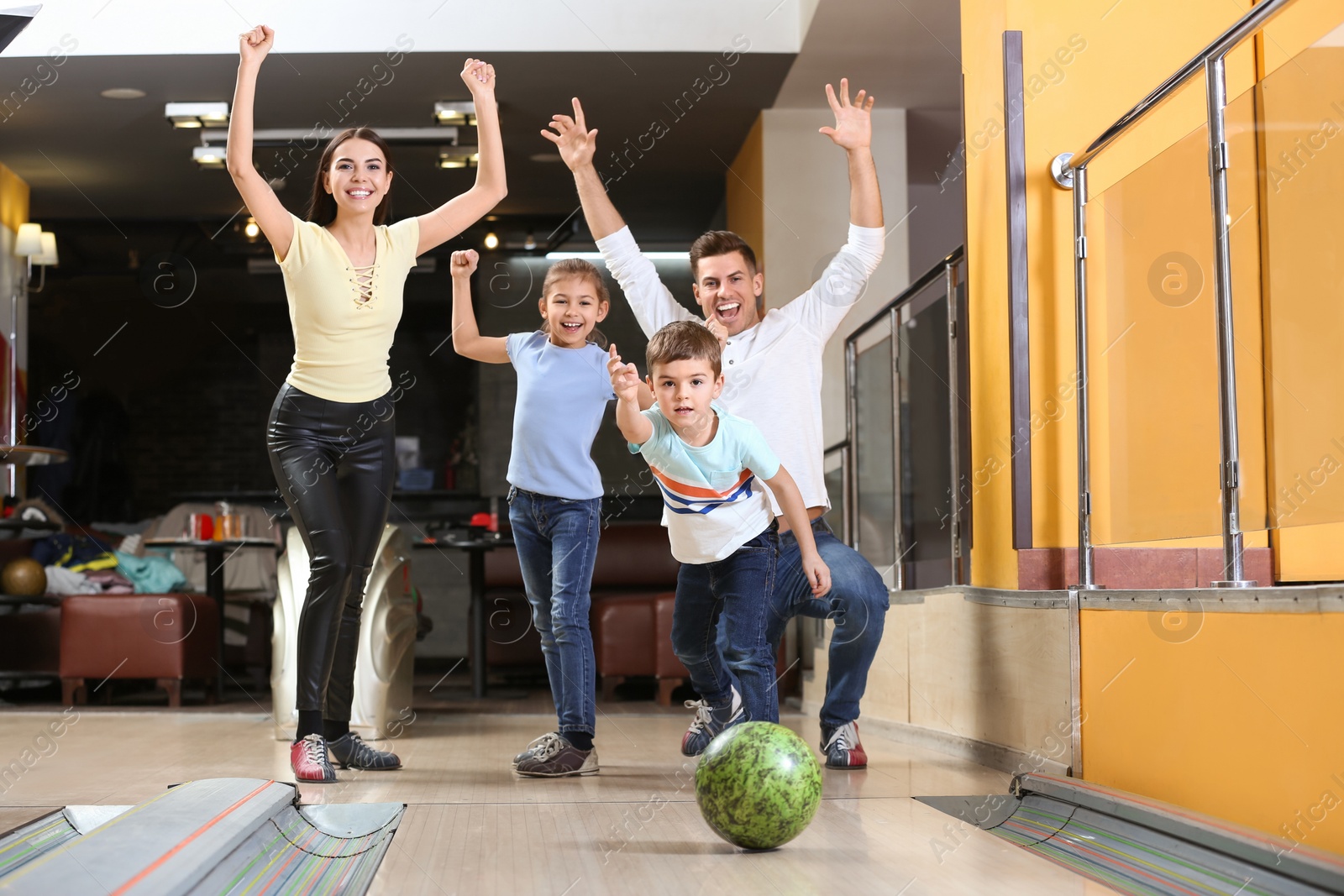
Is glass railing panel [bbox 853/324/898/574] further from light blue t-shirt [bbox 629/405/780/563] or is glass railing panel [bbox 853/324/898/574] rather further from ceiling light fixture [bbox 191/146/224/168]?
ceiling light fixture [bbox 191/146/224/168]

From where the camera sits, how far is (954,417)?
3.60 meters

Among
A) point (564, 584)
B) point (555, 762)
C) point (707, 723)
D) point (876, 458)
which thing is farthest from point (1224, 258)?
point (876, 458)

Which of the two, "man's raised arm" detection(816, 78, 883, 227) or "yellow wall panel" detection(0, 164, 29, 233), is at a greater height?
"yellow wall panel" detection(0, 164, 29, 233)

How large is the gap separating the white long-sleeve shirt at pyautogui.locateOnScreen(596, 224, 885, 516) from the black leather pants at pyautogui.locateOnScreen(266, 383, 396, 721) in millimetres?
729

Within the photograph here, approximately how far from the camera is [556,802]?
235 cm

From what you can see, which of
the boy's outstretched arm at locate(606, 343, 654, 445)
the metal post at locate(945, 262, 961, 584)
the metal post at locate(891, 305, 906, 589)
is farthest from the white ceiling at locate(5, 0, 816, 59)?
the boy's outstretched arm at locate(606, 343, 654, 445)

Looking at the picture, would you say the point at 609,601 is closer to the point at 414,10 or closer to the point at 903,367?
the point at 903,367

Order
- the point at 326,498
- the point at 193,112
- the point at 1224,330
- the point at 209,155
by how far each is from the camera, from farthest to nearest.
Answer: the point at 209,155
the point at 193,112
the point at 326,498
the point at 1224,330

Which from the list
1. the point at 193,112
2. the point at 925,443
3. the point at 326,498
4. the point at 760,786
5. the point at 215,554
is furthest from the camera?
the point at 193,112

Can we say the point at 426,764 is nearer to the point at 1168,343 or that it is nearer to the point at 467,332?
the point at 467,332

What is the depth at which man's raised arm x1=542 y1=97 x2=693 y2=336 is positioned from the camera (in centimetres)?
295

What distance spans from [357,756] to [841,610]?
3.86 feet

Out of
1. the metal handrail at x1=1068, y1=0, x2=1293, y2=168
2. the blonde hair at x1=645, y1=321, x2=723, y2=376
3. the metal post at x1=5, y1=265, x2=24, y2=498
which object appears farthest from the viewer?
the metal post at x1=5, y1=265, x2=24, y2=498

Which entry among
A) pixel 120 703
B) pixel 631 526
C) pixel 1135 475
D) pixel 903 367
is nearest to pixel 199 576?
pixel 120 703
